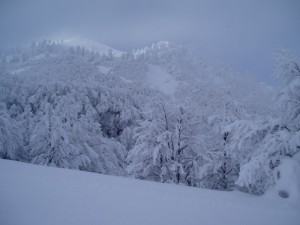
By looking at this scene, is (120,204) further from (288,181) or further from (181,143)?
(181,143)

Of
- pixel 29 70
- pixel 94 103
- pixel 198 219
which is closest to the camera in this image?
pixel 198 219

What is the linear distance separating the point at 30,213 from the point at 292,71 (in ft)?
28.5

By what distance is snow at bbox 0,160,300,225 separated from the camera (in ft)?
17.5

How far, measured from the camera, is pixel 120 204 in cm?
627

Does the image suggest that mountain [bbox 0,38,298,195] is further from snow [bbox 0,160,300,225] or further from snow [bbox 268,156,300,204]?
snow [bbox 0,160,300,225]

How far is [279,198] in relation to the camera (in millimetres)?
7551

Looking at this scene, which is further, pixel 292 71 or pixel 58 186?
pixel 292 71

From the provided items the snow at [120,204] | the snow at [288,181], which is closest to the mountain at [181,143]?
the snow at [288,181]

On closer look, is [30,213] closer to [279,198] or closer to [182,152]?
[279,198]

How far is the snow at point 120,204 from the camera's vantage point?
5.34 meters

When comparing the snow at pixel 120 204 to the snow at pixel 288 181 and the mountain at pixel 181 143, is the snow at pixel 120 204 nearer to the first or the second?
the snow at pixel 288 181

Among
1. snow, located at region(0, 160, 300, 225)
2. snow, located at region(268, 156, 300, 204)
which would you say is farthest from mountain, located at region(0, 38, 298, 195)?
snow, located at region(0, 160, 300, 225)

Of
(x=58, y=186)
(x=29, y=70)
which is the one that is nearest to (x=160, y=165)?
(x=58, y=186)

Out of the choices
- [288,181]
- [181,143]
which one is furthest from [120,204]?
[181,143]
